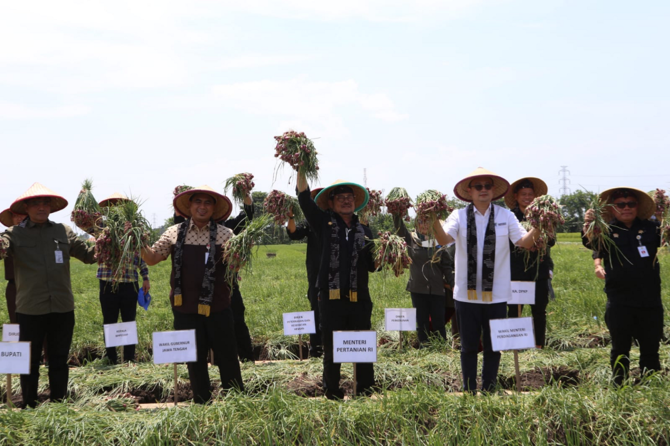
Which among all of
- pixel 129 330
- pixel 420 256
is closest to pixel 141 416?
pixel 129 330

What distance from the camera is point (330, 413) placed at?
312 cm

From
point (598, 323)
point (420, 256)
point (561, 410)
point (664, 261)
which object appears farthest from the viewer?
point (664, 261)

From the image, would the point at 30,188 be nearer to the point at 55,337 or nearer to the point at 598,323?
the point at 55,337

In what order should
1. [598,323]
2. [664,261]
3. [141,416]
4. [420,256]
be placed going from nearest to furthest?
[141,416] < [420,256] < [598,323] < [664,261]

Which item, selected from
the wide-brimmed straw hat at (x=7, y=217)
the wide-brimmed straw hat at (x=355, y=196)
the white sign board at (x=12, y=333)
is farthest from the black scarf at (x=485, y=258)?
the wide-brimmed straw hat at (x=7, y=217)

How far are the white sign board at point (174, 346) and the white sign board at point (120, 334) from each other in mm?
1526

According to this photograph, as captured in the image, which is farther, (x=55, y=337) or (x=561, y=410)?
(x=55, y=337)

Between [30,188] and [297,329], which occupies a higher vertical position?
[30,188]

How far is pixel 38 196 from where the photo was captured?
4.32 meters

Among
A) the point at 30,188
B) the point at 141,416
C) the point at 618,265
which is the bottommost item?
the point at 141,416

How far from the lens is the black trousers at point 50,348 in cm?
421

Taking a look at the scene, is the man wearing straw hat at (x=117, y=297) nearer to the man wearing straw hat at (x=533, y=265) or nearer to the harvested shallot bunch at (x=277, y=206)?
the harvested shallot bunch at (x=277, y=206)

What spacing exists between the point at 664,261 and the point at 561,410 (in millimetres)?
11793

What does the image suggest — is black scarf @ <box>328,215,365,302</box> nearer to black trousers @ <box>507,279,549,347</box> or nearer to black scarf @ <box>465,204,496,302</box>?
black scarf @ <box>465,204,496,302</box>
